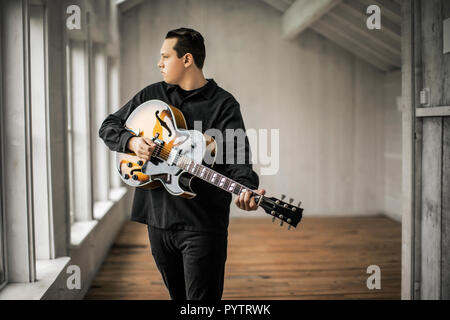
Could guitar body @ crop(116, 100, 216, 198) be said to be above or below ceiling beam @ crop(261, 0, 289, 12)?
below

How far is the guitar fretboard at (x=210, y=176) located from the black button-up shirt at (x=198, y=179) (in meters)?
0.04

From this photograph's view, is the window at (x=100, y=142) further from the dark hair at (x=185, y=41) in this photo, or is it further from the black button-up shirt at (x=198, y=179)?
the dark hair at (x=185, y=41)

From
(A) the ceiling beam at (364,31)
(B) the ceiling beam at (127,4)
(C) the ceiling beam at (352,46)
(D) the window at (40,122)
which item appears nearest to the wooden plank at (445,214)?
(D) the window at (40,122)

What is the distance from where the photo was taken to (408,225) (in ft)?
7.99

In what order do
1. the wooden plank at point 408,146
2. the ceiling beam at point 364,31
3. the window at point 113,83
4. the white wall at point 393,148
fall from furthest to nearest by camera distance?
1. the white wall at point 393,148
2. the window at point 113,83
3. the ceiling beam at point 364,31
4. the wooden plank at point 408,146

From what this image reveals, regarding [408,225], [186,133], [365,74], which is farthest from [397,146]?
[186,133]

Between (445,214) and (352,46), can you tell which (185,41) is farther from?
(352,46)

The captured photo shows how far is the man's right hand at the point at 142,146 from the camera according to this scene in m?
1.60

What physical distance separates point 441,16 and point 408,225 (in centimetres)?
108

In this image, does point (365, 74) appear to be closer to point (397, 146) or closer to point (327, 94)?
point (327, 94)

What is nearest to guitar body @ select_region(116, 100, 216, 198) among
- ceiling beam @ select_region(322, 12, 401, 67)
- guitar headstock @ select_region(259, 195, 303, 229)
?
guitar headstock @ select_region(259, 195, 303, 229)

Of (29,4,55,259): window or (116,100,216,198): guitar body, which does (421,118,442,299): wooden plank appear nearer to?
(116,100,216,198): guitar body

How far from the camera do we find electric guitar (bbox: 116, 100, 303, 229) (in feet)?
4.94
